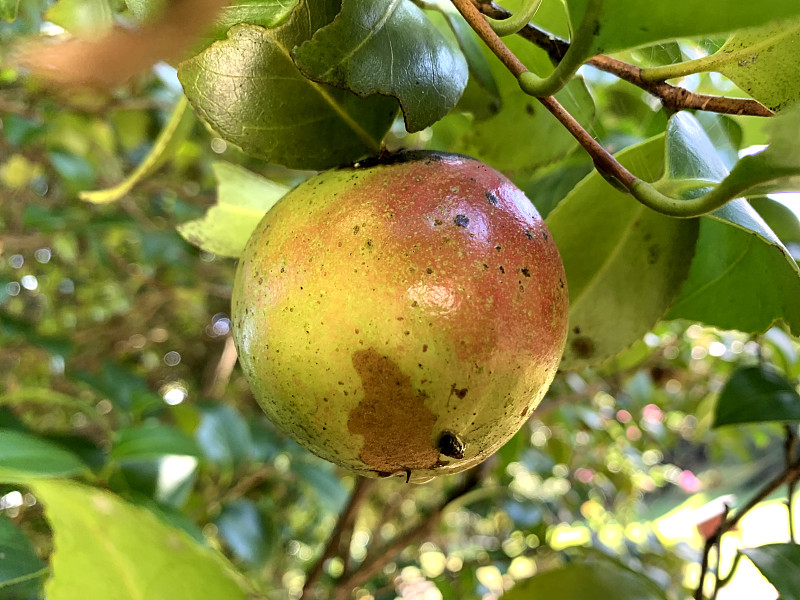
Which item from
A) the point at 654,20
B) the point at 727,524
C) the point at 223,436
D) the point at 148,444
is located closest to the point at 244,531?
the point at 223,436

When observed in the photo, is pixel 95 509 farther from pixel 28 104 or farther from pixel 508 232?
pixel 28 104

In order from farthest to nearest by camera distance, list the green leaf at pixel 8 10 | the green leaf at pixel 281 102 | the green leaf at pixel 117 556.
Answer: the green leaf at pixel 8 10 → the green leaf at pixel 281 102 → the green leaf at pixel 117 556

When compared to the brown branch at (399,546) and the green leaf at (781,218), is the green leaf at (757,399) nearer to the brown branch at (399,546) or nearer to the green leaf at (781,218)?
the green leaf at (781,218)

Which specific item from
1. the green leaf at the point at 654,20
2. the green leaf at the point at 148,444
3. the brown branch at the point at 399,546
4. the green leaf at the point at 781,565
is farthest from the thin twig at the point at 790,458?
the green leaf at the point at 148,444

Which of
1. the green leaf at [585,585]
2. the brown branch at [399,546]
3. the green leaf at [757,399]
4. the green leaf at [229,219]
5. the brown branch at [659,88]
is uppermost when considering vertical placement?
the brown branch at [659,88]

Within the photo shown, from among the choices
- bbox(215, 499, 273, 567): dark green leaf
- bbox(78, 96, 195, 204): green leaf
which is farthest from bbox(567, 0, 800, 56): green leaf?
bbox(215, 499, 273, 567): dark green leaf

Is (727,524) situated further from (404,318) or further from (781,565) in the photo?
(404,318)
